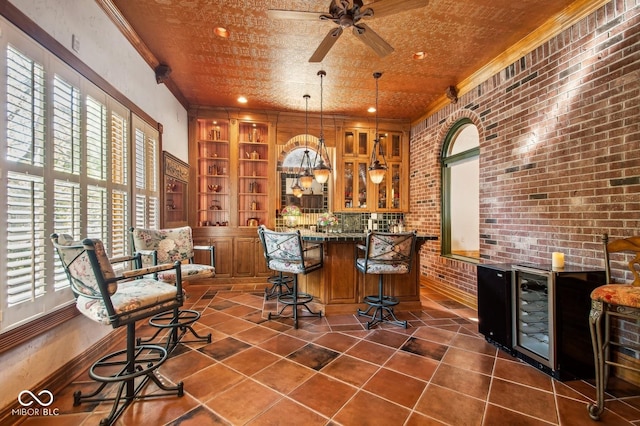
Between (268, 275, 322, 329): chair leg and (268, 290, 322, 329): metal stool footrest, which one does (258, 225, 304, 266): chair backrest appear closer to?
(268, 275, 322, 329): chair leg

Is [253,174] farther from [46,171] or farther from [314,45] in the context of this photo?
[46,171]

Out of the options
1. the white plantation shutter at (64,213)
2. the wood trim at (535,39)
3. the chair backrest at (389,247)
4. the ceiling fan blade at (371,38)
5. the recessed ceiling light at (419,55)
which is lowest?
the chair backrest at (389,247)

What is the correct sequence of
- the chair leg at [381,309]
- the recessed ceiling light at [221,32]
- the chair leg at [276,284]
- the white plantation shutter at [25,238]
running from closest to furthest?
the white plantation shutter at [25,238]
the recessed ceiling light at [221,32]
the chair leg at [381,309]
the chair leg at [276,284]

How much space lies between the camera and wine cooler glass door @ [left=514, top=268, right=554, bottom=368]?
221cm

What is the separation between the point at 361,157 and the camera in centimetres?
552

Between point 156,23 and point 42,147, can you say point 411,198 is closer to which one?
point 156,23

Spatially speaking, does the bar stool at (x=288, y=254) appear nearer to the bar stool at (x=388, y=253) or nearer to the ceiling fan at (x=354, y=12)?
the bar stool at (x=388, y=253)

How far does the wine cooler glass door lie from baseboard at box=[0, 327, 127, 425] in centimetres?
345

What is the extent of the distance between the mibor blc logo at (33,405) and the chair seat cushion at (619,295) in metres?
3.36

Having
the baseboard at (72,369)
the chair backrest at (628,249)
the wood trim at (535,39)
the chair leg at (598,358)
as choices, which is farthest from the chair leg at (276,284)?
the wood trim at (535,39)

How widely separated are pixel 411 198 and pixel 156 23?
15.4 ft

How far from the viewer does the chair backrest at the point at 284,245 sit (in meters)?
2.81

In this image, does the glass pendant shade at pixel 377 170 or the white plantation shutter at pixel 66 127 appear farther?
the glass pendant shade at pixel 377 170

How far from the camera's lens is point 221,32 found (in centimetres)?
280
